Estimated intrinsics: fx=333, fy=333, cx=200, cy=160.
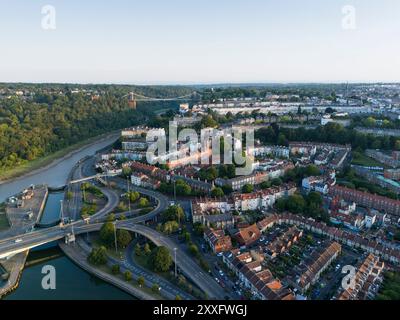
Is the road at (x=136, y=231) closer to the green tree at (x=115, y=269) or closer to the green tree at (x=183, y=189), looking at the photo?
the green tree at (x=183, y=189)

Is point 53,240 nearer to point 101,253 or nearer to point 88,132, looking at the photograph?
point 101,253

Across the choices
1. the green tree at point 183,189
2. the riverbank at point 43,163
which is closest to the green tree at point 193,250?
the green tree at point 183,189

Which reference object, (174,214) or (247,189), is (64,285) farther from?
(247,189)

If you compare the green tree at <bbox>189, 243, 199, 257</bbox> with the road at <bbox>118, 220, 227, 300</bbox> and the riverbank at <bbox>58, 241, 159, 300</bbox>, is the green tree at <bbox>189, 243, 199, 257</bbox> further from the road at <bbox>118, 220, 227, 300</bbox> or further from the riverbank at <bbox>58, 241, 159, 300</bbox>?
the riverbank at <bbox>58, 241, 159, 300</bbox>

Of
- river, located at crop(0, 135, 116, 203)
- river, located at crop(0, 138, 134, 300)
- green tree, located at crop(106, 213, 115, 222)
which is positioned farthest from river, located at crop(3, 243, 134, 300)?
river, located at crop(0, 135, 116, 203)

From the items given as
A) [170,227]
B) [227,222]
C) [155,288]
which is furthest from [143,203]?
[155,288]
